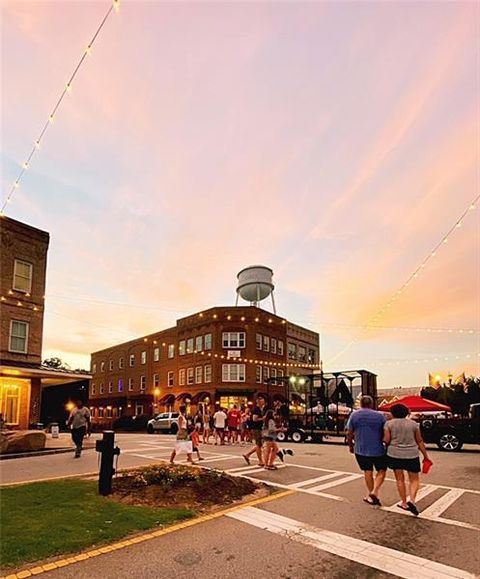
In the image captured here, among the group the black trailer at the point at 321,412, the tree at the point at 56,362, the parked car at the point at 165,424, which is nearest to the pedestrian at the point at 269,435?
the black trailer at the point at 321,412

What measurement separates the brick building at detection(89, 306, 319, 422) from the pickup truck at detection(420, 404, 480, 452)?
76.9 feet

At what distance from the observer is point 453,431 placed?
1831 centimetres

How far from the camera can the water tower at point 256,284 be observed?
46.6m

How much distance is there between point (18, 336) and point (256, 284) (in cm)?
2700

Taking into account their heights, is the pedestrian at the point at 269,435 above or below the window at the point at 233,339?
below

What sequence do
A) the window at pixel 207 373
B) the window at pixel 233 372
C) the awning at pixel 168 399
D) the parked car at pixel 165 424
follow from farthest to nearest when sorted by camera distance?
1. the awning at pixel 168 399
2. the window at pixel 207 373
3. the window at pixel 233 372
4. the parked car at pixel 165 424

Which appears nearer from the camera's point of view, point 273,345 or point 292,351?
point 273,345

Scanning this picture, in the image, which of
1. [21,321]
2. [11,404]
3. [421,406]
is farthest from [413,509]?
[21,321]

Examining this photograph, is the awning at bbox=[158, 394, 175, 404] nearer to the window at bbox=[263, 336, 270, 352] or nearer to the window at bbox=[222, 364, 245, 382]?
the window at bbox=[222, 364, 245, 382]

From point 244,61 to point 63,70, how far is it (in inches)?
163

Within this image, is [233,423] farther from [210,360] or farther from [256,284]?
[256,284]

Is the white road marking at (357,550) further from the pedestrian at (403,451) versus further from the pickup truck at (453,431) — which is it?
the pickup truck at (453,431)

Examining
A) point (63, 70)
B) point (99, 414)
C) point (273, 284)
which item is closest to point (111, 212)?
point (63, 70)

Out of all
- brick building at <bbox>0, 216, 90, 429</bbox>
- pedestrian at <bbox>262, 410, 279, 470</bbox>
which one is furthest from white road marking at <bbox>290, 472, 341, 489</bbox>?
brick building at <bbox>0, 216, 90, 429</bbox>
